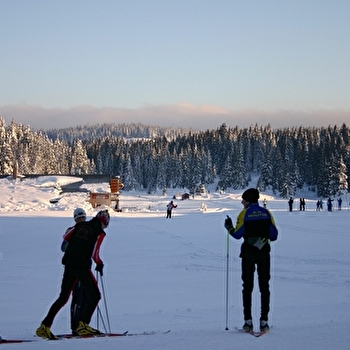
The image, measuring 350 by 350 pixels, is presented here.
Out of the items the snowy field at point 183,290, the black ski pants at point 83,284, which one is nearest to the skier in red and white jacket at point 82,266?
the black ski pants at point 83,284

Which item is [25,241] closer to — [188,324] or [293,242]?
[293,242]

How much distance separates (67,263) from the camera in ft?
20.1

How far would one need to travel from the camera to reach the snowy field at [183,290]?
534cm

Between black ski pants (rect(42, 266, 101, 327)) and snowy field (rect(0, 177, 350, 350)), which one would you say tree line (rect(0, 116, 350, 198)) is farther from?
black ski pants (rect(42, 266, 101, 327))

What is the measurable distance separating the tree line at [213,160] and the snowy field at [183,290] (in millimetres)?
64392

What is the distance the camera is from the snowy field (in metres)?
5.34

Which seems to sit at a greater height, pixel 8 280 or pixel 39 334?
pixel 39 334

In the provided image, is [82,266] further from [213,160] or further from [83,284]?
[213,160]

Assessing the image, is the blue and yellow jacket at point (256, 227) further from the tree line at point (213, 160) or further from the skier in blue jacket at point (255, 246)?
the tree line at point (213, 160)

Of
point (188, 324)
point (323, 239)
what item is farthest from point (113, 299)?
point (323, 239)

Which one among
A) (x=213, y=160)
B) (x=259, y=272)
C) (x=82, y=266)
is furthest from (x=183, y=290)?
(x=213, y=160)

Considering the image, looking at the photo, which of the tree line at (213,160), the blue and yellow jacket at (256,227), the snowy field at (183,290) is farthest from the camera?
the tree line at (213,160)

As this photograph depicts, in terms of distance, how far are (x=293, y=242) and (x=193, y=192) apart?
7771cm

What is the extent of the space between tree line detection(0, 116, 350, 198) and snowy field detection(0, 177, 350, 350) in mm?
64392
